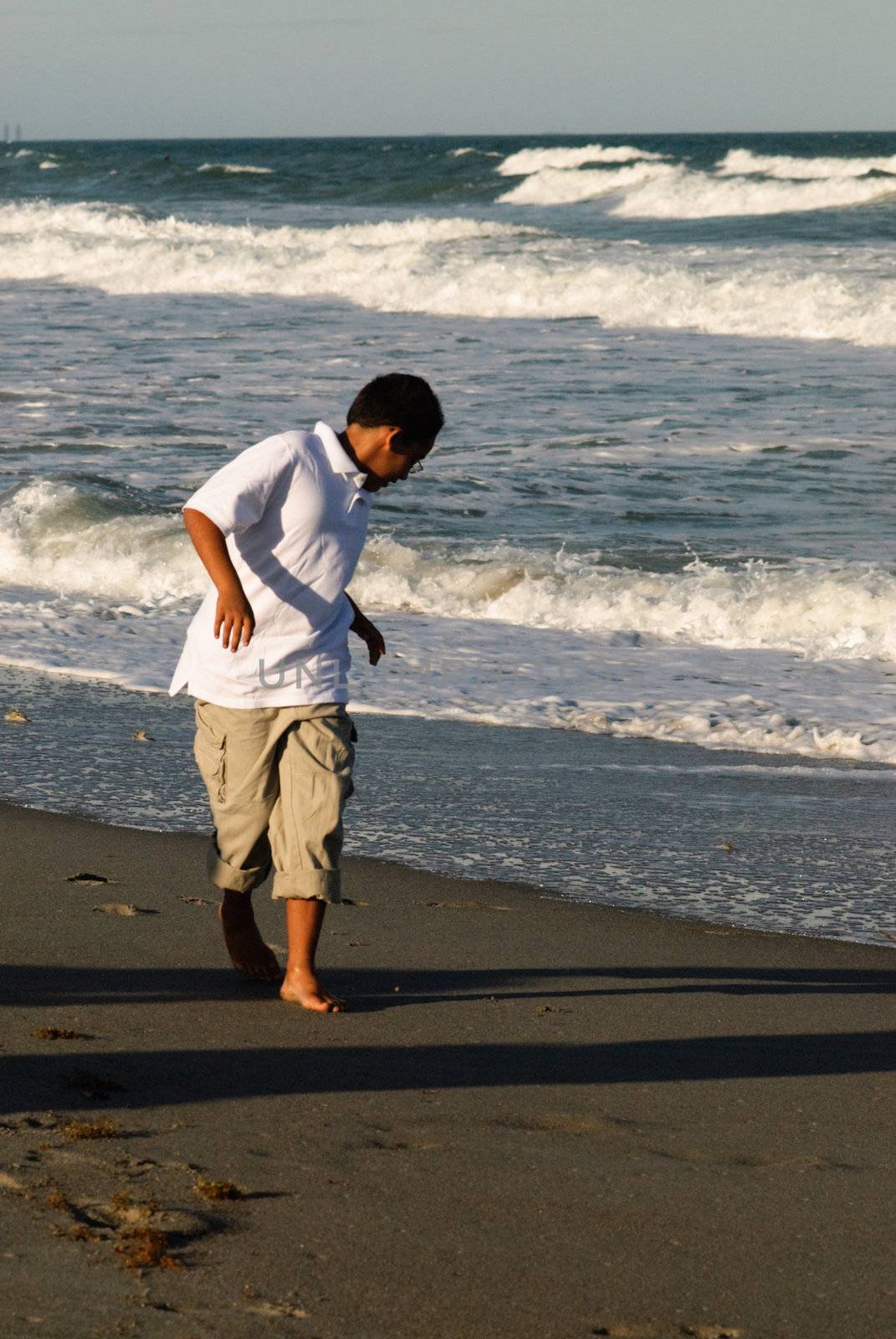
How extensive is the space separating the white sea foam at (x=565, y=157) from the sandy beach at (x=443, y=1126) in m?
59.6

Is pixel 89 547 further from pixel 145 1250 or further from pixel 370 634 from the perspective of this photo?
pixel 145 1250

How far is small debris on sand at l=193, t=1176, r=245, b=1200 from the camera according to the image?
8.51 ft

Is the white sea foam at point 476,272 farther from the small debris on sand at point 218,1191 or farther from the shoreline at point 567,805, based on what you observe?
the small debris on sand at point 218,1191

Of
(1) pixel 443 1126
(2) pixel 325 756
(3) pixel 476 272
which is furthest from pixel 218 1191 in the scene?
(3) pixel 476 272

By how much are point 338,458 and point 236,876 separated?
0.97 meters

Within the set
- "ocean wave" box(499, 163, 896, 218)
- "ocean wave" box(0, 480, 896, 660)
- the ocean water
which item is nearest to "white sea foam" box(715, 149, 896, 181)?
"ocean wave" box(499, 163, 896, 218)

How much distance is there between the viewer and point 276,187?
56.0m

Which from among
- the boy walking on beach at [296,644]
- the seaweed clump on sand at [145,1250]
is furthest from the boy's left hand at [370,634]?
the seaweed clump on sand at [145,1250]

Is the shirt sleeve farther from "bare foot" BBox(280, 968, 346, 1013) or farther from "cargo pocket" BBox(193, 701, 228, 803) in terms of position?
"bare foot" BBox(280, 968, 346, 1013)

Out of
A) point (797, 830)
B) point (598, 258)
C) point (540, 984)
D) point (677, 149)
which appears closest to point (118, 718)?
point (797, 830)

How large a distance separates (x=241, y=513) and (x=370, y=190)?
52.1 meters

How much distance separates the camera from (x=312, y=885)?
358 cm

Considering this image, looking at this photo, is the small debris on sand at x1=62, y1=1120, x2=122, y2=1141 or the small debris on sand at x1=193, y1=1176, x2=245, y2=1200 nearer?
the small debris on sand at x1=193, y1=1176, x2=245, y2=1200

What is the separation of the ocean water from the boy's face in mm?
2396
